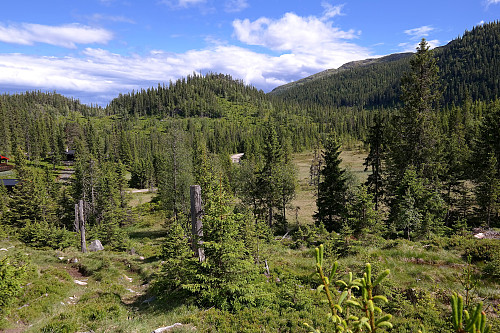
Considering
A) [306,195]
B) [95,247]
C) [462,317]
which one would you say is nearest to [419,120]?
[462,317]

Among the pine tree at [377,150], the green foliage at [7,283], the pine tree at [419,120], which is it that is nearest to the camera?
the green foliage at [7,283]

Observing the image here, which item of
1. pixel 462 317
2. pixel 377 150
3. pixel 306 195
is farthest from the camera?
pixel 306 195

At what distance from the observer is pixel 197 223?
11.7 meters

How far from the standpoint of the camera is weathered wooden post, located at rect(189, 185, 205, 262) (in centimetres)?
1122

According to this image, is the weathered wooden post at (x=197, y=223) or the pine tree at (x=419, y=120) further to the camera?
the pine tree at (x=419, y=120)

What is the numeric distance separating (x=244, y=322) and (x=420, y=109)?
26.3m

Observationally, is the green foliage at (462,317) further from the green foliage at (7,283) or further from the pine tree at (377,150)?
the pine tree at (377,150)

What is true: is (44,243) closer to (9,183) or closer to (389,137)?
(389,137)

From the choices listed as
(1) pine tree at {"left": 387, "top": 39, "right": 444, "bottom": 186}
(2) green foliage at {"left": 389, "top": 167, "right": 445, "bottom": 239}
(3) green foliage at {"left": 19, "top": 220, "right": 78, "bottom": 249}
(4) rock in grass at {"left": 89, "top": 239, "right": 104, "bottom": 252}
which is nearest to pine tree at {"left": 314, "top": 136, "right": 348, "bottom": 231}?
(1) pine tree at {"left": 387, "top": 39, "right": 444, "bottom": 186}

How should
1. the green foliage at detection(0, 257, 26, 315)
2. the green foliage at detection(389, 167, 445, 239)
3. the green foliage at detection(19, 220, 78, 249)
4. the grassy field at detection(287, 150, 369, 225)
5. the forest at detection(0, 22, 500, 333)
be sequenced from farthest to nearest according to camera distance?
the grassy field at detection(287, 150, 369, 225), the green foliage at detection(19, 220, 78, 249), the green foliage at detection(389, 167, 445, 239), the forest at detection(0, 22, 500, 333), the green foliage at detection(0, 257, 26, 315)

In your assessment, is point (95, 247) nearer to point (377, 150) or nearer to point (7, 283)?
point (7, 283)

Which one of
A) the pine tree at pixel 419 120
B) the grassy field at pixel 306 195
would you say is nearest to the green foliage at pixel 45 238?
the grassy field at pixel 306 195

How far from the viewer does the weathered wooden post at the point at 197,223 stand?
11.2 metres

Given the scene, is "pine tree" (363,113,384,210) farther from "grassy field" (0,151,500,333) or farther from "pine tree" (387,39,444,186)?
"grassy field" (0,151,500,333)
